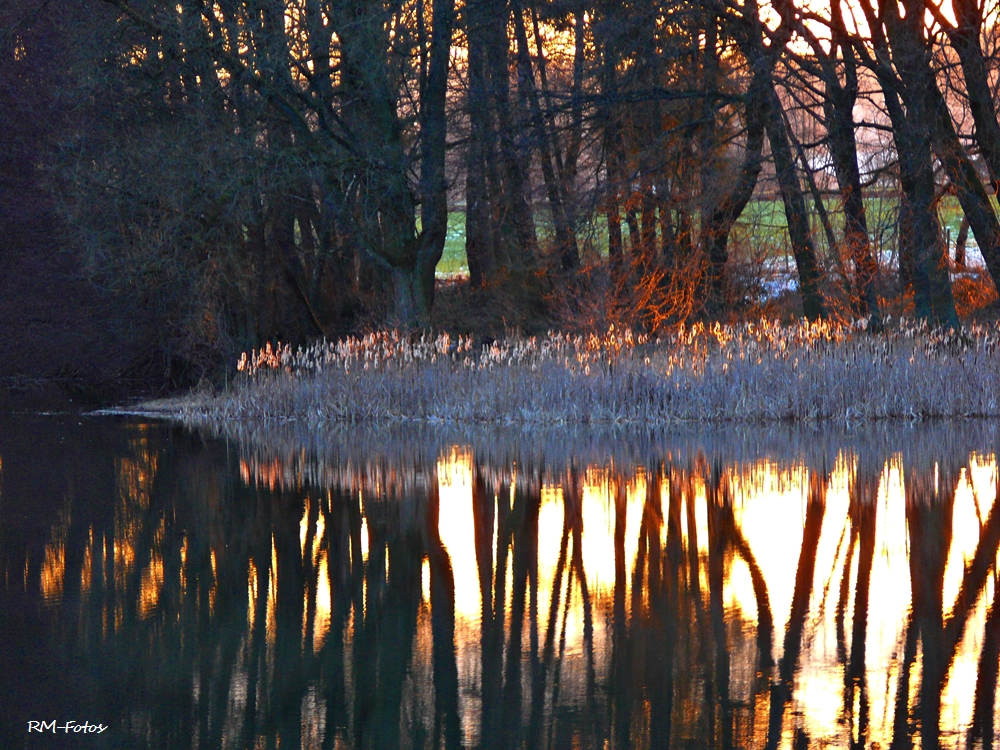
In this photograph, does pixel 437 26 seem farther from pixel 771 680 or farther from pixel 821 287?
pixel 771 680

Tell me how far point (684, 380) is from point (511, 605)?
10.5m

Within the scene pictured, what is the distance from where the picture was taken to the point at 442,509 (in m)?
10.1

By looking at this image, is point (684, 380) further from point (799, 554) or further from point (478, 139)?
point (799, 554)

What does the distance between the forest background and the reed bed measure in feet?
8.26

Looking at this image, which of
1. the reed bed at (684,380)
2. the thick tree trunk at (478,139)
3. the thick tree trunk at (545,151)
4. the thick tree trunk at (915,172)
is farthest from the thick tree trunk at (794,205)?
the thick tree trunk at (478,139)

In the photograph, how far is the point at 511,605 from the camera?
271 inches

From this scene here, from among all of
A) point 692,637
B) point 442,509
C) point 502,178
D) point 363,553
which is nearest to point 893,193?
point 502,178

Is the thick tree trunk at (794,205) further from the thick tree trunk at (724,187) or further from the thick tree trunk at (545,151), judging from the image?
the thick tree trunk at (545,151)

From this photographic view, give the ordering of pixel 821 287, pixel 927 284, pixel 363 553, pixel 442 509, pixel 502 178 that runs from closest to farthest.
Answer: pixel 363 553, pixel 442 509, pixel 927 284, pixel 821 287, pixel 502 178

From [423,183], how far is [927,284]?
328 inches

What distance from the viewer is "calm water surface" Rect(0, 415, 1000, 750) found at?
500cm

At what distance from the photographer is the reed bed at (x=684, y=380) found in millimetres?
16891

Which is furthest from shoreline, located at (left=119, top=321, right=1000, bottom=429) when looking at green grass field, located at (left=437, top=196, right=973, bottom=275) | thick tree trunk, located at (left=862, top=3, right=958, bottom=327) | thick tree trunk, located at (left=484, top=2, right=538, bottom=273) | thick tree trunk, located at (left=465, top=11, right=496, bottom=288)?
thick tree trunk, located at (left=484, top=2, right=538, bottom=273)

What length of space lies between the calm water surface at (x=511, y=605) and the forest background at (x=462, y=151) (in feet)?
27.1
